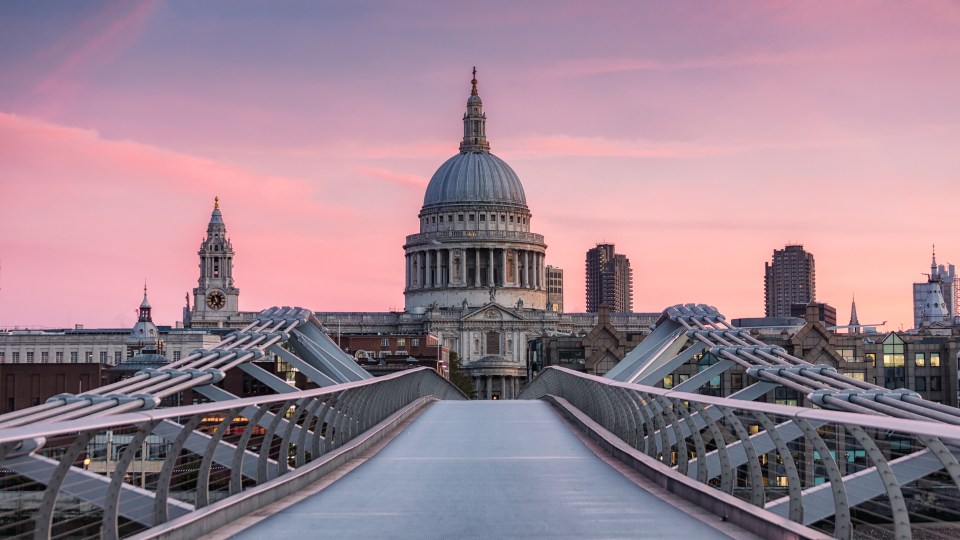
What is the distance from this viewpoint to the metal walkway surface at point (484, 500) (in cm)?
1306

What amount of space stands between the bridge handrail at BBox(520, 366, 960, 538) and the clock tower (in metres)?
174

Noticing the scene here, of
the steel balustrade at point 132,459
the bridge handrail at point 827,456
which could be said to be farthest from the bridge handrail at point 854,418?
the steel balustrade at point 132,459

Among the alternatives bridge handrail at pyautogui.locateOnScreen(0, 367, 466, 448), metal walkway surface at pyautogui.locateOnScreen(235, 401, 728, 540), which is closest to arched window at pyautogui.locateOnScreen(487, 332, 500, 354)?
metal walkway surface at pyautogui.locateOnScreen(235, 401, 728, 540)

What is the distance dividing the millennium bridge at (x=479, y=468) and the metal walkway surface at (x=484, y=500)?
0.12 ft

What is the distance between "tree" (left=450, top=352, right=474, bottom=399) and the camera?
526 ft

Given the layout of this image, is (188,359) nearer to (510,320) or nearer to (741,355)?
(741,355)

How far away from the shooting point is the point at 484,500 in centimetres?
1545

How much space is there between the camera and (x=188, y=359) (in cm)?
2352

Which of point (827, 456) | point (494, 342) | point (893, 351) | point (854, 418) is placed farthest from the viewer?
point (494, 342)

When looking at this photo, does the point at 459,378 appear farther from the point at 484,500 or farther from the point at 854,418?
the point at 854,418

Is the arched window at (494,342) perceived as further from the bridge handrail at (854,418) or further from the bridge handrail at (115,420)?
the bridge handrail at (115,420)

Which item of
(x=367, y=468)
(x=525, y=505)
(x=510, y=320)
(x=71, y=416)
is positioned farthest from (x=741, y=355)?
(x=510, y=320)

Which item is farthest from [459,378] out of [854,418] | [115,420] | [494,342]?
[854,418]

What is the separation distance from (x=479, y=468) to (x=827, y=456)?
29.1ft
